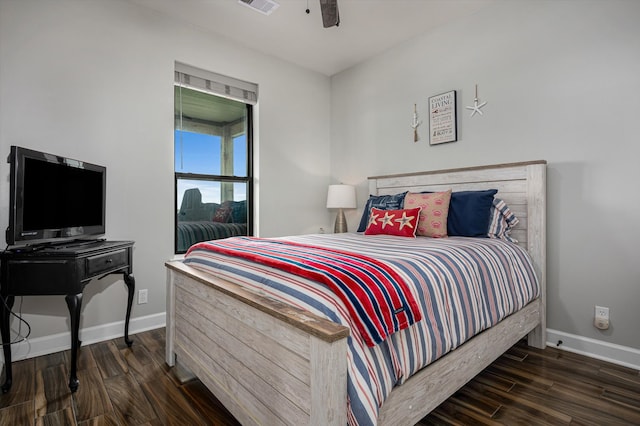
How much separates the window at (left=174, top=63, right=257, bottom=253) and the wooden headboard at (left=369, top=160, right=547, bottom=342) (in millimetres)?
2045

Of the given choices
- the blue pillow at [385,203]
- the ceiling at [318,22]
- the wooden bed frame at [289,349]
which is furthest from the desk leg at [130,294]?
the ceiling at [318,22]

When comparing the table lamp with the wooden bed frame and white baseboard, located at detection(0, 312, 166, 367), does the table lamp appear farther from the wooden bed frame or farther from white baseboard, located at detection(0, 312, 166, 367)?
white baseboard, located at detection(0, 312, 166, 367)

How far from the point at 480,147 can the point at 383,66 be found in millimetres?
1466

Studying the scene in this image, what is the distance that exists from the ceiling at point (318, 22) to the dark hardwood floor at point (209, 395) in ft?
9.04

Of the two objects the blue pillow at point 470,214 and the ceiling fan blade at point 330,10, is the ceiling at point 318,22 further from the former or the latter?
the blue pillow at point 470,214

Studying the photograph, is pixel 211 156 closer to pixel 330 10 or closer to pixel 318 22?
pixel 318 22

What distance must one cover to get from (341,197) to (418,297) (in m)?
2.48

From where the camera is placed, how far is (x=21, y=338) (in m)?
2.22

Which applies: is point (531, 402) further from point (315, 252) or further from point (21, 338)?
point (21, 338)

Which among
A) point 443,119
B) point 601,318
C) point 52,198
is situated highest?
point 443,119

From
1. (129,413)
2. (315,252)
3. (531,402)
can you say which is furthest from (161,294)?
(531,402)

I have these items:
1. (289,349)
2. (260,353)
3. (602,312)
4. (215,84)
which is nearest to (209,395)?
(260,353)

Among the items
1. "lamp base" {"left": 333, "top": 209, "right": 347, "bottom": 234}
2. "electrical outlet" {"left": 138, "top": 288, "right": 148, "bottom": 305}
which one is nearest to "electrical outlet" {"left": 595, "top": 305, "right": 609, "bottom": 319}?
"lamp base" {"left": 333, "top": 209, "right": 347, "bottom": 234}

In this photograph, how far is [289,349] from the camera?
1.12 metres
